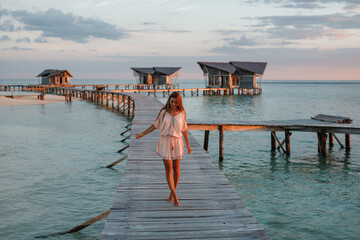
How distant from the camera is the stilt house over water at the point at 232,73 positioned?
63.2m

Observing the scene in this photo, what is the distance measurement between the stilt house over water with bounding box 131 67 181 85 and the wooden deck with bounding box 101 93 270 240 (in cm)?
6197

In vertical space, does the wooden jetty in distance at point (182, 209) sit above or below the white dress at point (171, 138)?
below

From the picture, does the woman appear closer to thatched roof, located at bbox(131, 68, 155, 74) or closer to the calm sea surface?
the calm sea surface

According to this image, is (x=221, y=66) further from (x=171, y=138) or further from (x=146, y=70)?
(x=171, y=138)

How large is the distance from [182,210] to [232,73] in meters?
61.0

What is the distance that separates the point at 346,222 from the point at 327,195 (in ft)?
6.35

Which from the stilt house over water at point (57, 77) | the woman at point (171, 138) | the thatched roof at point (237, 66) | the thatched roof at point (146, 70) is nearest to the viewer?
the woman at point (171, 138)

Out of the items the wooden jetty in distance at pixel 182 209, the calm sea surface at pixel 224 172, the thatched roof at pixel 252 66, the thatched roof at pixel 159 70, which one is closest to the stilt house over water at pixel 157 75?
the thatched roof at pixel 159 70

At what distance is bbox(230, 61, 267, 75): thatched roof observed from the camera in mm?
64312

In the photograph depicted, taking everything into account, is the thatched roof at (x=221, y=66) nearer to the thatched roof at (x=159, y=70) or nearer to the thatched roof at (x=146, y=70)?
the thatched roof at (x=159, y=70)

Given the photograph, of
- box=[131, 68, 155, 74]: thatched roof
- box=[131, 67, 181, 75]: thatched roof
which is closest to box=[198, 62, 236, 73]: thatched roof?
box=[131, 67, 181, 75]: thatched roof

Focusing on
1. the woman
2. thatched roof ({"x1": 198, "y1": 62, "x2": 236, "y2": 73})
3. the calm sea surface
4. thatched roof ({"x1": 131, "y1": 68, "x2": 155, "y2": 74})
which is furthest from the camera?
thatched roof ({"x1": 131, "y1": 68, "x2": 155, "y2": 74})

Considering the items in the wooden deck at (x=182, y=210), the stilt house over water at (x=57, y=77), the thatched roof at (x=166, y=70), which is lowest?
the wooden deck at (x=182, y=210)

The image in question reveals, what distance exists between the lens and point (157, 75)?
230 feet
